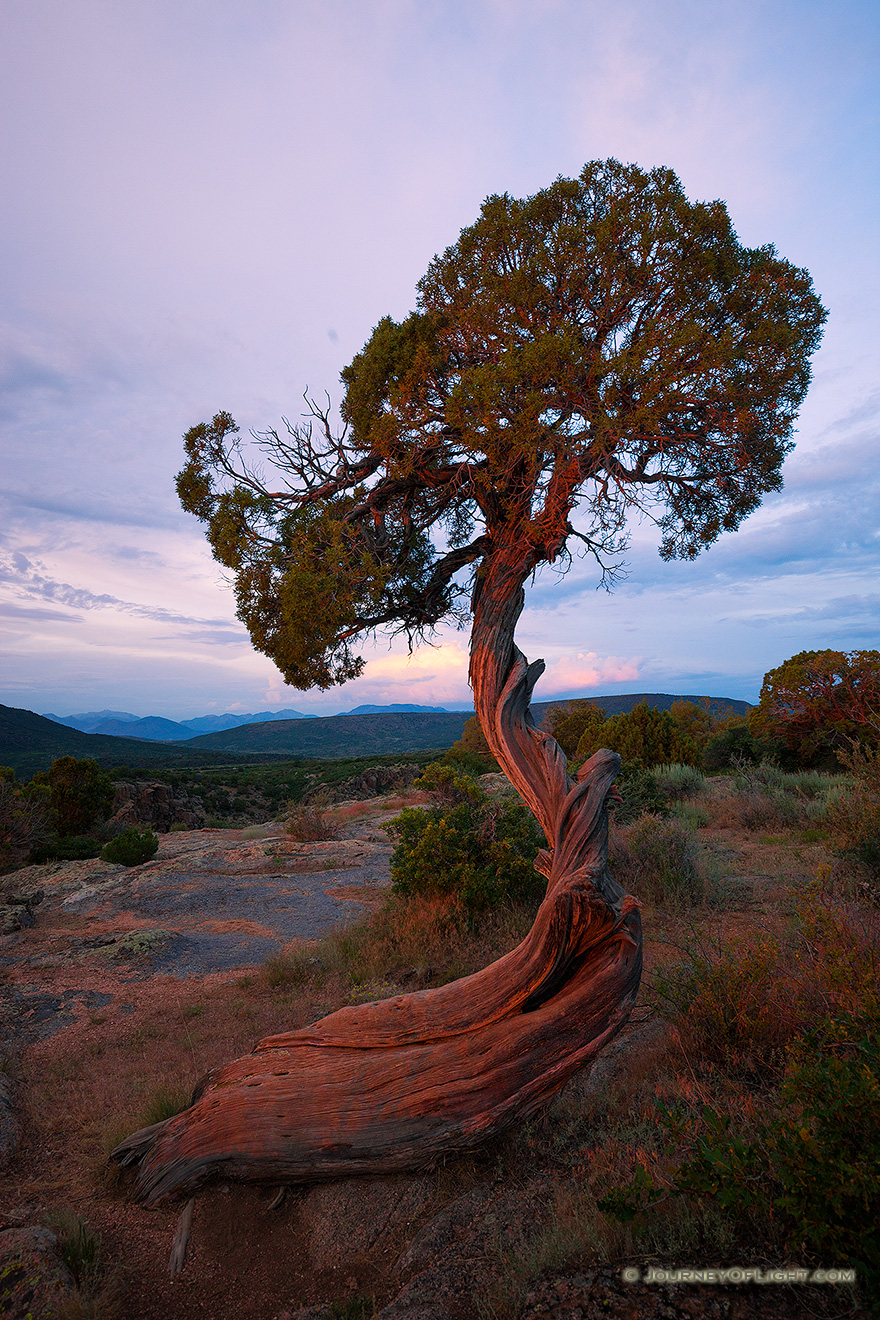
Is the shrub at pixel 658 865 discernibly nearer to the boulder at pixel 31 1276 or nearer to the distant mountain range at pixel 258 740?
the boulder at pixel 31 1276

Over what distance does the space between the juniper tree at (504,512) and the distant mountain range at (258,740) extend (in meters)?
30.2

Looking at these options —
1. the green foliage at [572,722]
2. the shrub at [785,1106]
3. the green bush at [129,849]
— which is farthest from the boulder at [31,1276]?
the green foliage at [572,722]

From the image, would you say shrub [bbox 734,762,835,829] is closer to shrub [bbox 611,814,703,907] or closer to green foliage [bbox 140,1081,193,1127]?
shrub [bbox 611,814,703,907]

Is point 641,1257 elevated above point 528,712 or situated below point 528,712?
below

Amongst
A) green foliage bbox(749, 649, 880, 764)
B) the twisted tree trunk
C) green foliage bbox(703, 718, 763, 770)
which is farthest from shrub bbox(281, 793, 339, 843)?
green foliage bbox(703, 718, 763, 770)

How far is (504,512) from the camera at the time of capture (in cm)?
600

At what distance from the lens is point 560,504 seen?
547 centimetres

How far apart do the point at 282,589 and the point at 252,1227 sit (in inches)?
162

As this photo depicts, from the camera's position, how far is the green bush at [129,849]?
1534 centimetres

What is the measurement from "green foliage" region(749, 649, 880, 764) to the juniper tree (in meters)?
8.44

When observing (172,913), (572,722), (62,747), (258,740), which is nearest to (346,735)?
(258,740)

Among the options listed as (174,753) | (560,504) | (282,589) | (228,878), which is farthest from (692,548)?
(174,753)

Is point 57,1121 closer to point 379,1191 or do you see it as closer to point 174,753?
point 379,1191

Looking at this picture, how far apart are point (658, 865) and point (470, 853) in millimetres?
2643
